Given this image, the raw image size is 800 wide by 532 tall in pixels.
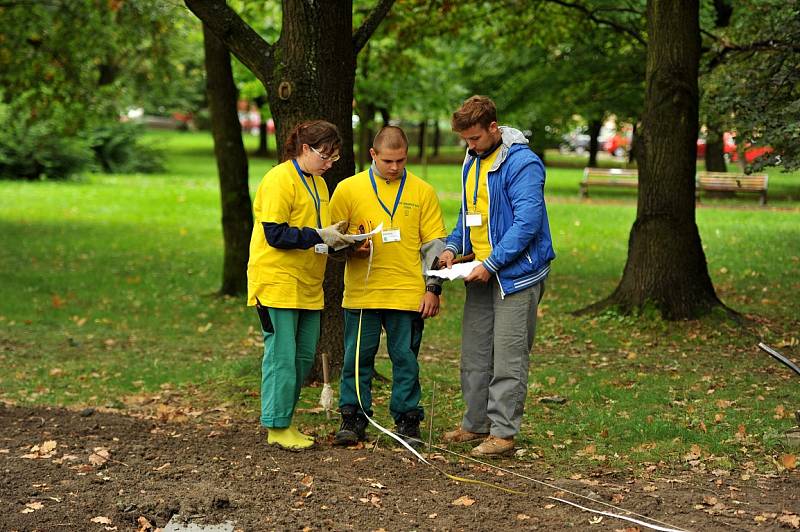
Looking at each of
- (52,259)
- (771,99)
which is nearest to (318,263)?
(771,99)

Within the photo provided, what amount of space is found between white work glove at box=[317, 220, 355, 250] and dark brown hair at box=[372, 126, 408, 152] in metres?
0.51

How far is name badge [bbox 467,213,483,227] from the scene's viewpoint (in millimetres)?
6312

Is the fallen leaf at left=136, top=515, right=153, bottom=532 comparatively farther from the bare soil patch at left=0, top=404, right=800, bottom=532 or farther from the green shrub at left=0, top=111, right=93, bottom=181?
the green shrub at left=0, top=111, right=93, bottom=181

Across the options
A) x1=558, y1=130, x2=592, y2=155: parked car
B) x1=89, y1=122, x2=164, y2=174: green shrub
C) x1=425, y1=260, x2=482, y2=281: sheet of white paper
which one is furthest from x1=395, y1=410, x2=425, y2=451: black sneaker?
x1=558, y1=130, x2=592, y2=155: parked car

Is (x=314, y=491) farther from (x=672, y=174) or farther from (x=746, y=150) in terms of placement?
(x=672, y=174)

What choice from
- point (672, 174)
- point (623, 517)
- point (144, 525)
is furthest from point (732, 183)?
point (144, 525)

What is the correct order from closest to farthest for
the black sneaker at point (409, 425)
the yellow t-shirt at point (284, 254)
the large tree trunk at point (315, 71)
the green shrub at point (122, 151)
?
the yellow t-shirt at point (284, 254)
the black sneaker at point (409, 425)
the large tree trunk at point (315, 71)
the green shrub at point (122, 151)

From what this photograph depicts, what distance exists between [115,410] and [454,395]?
8.28ft

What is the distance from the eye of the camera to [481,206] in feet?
20.9

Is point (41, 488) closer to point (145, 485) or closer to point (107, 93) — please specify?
point (145, 485)

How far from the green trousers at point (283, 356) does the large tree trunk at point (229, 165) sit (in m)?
7.06

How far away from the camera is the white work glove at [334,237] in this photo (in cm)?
613

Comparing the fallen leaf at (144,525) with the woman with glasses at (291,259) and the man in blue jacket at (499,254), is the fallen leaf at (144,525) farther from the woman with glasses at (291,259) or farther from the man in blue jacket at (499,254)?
the man in blue jacket at (499,254)

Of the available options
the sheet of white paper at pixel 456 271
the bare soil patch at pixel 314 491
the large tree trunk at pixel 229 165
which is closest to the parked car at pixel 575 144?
the large tree trunk at pixel 229 165
